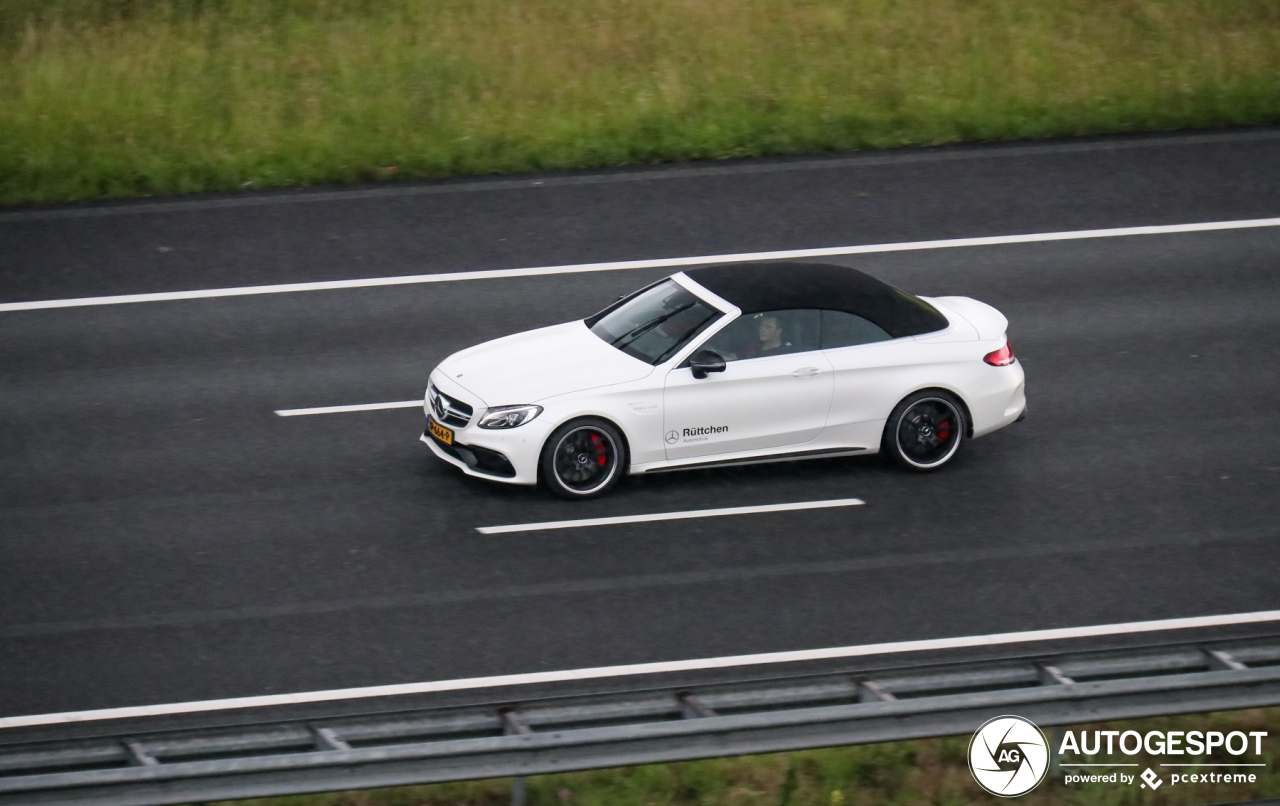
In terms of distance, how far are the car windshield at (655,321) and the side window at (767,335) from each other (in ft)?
0.60

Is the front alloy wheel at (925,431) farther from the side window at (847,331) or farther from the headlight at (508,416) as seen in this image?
the headlight at (508,416)

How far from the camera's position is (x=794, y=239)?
53.4ft

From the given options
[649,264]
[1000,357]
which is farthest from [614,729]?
[649,264]

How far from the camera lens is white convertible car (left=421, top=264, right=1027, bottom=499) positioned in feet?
36.2

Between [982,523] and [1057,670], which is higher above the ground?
[982,523]

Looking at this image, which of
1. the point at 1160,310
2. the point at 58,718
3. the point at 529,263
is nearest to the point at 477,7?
the point at 529,263

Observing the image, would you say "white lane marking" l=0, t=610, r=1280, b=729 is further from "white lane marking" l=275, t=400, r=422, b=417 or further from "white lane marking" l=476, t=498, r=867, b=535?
"white lane marking" l=275, t=400, r=422, b=417

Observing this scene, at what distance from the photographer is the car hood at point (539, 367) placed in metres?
11.1

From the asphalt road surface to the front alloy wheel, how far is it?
0.21 metres

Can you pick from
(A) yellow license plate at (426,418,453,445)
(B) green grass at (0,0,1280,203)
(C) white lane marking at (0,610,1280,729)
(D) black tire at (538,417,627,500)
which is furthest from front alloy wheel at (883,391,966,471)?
(B) green grass at (0,0,1280,203)

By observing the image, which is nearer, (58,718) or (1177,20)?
(58,718)

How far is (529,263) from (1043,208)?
582cm

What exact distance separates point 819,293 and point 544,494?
2608 mm

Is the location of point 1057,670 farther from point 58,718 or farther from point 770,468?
point 58,718
